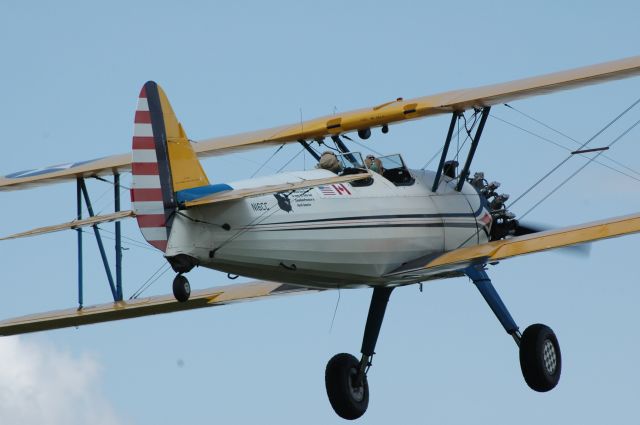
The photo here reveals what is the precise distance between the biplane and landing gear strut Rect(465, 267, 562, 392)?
16mm

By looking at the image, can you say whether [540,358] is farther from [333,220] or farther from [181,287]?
[181,287]

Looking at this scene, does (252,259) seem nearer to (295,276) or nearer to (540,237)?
(295,276)

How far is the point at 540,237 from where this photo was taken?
17.0m

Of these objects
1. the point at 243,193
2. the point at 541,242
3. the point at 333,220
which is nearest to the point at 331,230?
the point at 333,220

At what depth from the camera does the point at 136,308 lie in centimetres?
1839

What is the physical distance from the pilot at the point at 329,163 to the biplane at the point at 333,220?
0.02m

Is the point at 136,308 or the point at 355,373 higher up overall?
the point at 136,308

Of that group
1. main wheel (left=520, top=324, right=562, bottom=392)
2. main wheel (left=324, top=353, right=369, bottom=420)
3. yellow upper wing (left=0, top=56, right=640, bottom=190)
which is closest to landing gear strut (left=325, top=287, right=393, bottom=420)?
main wheel (left=324, top=353, right=369, bottom=420)

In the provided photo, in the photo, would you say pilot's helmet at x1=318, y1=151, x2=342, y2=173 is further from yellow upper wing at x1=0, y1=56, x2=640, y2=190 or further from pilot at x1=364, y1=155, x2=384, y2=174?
yellow upper wing at x1=0, y1=56, x2=640, y2=190

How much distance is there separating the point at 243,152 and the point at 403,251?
438 cm

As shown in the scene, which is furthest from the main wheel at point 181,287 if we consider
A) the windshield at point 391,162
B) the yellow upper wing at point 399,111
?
the yellow upper wing at point 399,111

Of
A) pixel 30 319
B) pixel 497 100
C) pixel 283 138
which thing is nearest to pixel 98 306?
pixel 30 319

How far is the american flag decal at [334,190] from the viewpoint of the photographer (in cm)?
1605

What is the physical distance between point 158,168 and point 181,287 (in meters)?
1.27
